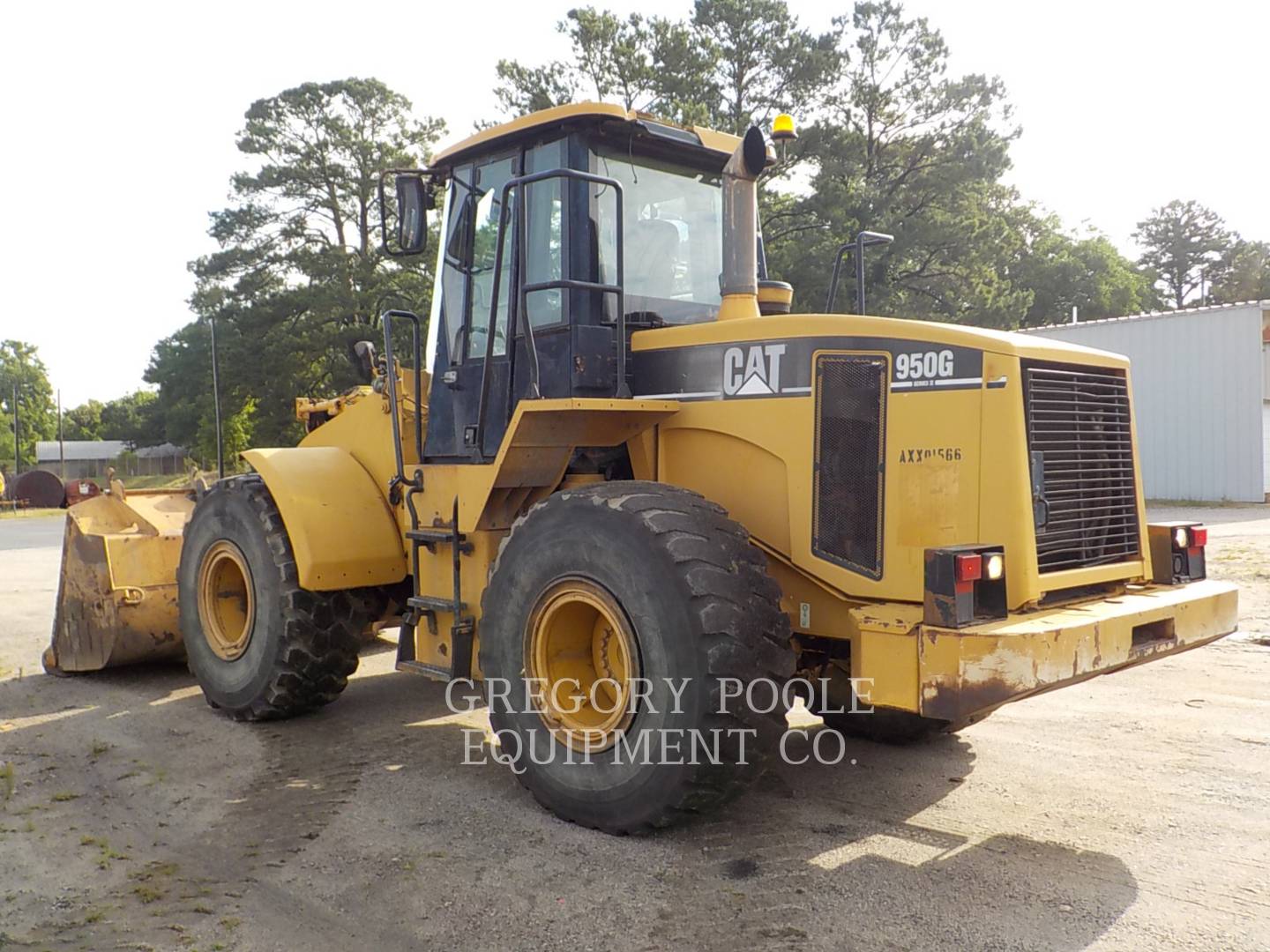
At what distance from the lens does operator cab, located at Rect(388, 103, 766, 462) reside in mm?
5207

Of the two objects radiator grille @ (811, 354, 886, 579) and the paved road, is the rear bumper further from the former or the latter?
→ the paved road

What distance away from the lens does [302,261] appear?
103 feet

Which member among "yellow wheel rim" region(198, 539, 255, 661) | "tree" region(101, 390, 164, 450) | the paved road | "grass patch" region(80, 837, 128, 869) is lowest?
"grass patch" region(80, 837, 128, 869)

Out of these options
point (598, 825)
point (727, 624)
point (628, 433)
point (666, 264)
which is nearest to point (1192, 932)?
point (727, 624)

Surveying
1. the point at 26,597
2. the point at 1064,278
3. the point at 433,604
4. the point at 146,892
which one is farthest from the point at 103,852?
the point at 1064,278

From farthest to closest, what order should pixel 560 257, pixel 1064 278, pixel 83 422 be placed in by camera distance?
A: pixel 83 422, pixel 1064 278, pixel 560 257

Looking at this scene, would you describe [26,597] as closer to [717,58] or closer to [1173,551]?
[1173,551]

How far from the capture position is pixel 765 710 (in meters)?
4.09

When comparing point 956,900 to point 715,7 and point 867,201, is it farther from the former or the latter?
point 715,7

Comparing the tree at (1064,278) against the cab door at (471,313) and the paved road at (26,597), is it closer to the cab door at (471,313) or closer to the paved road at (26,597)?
the paved road at (26,597)

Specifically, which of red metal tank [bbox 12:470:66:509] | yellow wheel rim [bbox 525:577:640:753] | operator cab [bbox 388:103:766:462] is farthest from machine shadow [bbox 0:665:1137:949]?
red metal tank [bbox 12:470:66:509]

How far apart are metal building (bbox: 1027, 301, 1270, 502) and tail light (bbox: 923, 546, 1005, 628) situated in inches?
804

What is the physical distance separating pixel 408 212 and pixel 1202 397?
21088 mm

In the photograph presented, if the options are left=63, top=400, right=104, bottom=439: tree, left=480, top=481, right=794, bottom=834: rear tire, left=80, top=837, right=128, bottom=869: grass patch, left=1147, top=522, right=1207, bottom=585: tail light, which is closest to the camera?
left=480, top=481, right=794, bottom=834: rear tire
